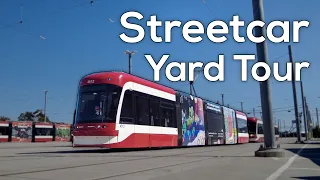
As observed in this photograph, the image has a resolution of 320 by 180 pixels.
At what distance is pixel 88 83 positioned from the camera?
56.8 feet

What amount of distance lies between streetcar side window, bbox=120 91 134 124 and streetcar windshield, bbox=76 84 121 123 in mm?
418

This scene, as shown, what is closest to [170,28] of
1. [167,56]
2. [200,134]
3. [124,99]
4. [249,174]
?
[167,56]

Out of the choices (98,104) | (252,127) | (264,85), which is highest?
(264,85)

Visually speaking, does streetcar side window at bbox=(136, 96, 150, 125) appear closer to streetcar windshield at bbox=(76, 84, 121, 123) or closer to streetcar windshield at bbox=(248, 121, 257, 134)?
streetcar windshield at bbox=(76, 84, 121, 123)

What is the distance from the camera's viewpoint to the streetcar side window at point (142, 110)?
701 inches

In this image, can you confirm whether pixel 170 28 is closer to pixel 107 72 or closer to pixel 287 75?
pixel 107 72

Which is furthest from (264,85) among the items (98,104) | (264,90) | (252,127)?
(252,127)

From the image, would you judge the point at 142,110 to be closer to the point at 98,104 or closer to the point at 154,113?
the point at 154,113

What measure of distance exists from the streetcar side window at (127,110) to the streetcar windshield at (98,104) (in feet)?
1.37

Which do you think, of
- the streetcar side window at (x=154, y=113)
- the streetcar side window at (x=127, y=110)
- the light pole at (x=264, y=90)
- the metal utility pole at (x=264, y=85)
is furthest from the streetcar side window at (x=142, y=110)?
the metal utility pole at (x=264, y=85)

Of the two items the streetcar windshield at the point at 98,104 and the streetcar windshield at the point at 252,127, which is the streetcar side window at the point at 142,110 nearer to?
the streetcar windshield at the point at 98,104

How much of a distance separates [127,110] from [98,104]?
1368mm

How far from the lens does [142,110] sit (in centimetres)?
1820

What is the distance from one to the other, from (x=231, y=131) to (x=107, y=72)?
769 inches
